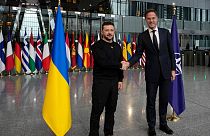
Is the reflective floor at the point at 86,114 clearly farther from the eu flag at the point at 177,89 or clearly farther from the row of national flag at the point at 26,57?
the row of national flag at the point at 26,57

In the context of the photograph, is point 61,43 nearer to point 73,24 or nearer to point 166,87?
point 166,87

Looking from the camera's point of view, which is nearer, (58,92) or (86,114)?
(58,92)

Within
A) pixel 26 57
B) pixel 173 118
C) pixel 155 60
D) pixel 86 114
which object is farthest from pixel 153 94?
pixel 26 57

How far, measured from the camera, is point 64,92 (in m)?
3.38

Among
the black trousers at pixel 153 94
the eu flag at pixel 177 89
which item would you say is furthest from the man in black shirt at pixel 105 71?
the eu flag at pixel 177 89

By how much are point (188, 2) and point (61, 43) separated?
88.4 ft

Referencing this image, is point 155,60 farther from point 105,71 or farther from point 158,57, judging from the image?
point 105,71

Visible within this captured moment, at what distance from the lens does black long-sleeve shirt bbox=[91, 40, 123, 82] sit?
327cm

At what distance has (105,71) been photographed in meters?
3.36

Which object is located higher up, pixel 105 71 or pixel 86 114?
pixel 105 71

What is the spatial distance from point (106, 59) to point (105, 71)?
0.62 ft

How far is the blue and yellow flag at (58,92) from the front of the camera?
334 cm


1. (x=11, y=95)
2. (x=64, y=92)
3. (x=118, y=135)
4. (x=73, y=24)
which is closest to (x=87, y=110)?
(x=118, y=135)

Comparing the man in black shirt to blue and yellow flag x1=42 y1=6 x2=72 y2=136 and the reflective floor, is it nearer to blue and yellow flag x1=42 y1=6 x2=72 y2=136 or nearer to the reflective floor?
blue and yellow flag x1=42 y1=6 x2=72 y2=136
